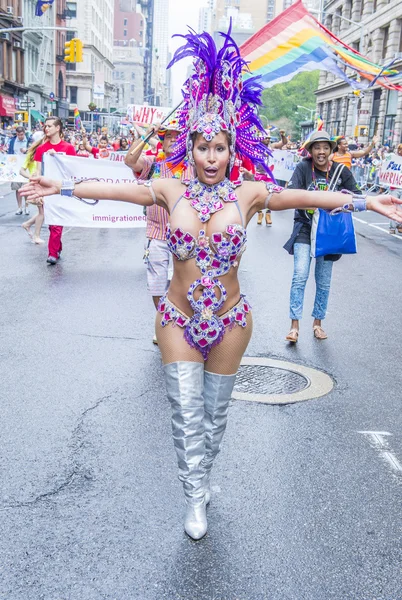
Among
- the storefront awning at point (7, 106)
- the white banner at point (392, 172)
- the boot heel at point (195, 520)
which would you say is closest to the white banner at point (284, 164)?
the white banner at point (392, 172)

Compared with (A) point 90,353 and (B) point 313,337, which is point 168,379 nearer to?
(A) point 90,353

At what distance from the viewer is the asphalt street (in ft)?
9.99

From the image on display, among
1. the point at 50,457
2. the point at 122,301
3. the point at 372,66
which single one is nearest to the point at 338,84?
the point at 372,66

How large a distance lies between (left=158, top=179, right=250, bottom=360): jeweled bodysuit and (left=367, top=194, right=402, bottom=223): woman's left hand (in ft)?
2.24

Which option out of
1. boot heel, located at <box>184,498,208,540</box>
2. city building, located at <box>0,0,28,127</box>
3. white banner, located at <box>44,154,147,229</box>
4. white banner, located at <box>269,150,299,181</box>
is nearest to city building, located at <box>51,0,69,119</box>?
city building, located at <box>0,0,28,127</box>

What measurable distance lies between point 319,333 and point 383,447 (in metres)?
2.66

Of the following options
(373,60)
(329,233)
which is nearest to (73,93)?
(373,60)

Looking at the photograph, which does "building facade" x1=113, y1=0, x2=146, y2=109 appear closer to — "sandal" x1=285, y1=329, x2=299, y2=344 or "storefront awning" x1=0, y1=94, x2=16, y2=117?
"storefront awning" x1=0, y1=94, x2=16, y2=117

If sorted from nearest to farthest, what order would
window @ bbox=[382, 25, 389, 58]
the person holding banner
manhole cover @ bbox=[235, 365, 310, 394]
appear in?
1. manhole cover @ bbox=[235, 365, 310, 394]
2. the person holding banner
3. window @ bbox=[382, 25, 389, 58]

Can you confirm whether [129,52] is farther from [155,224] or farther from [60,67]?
[155,224]

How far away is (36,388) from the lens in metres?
5.31

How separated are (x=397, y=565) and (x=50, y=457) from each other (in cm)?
204

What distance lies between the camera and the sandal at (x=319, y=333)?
7023 millimetres

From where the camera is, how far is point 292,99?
119250 millimetres
